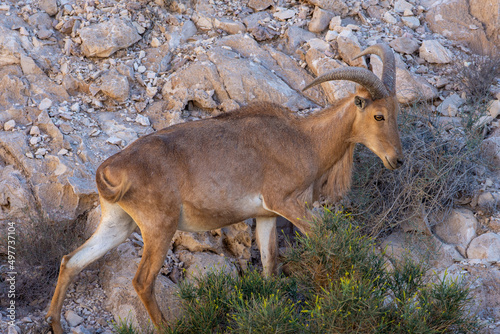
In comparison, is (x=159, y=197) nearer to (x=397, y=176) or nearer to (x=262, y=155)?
(x=262, y=155)

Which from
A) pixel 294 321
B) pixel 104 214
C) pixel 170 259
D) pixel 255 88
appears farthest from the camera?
pixel 255 88

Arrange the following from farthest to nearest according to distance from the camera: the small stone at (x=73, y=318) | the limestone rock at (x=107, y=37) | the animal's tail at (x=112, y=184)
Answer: the limestone rock at (x=107, y=37)
the small stone at (x=73, y=318)
the animal's tail at (x=112, y=184)

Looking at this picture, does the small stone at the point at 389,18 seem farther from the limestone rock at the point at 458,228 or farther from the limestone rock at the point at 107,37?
the limestone rock at the point at 107,37

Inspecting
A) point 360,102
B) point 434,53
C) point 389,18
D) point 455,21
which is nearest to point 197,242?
point 360,102

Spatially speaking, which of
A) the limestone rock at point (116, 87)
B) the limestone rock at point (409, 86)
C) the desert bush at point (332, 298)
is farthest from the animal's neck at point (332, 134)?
the limestone rock at point (116, 87)

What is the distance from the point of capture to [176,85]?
821 cm

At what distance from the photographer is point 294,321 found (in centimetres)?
485

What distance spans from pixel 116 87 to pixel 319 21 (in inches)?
144

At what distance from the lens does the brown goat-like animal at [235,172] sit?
5.88 m

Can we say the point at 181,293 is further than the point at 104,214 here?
No

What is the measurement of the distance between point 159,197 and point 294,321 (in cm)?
204

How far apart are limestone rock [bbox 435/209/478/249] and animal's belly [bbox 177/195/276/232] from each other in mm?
2484

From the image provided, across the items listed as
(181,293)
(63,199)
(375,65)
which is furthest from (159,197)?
(375,65)

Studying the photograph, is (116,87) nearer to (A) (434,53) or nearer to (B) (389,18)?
(B) (389,18)
